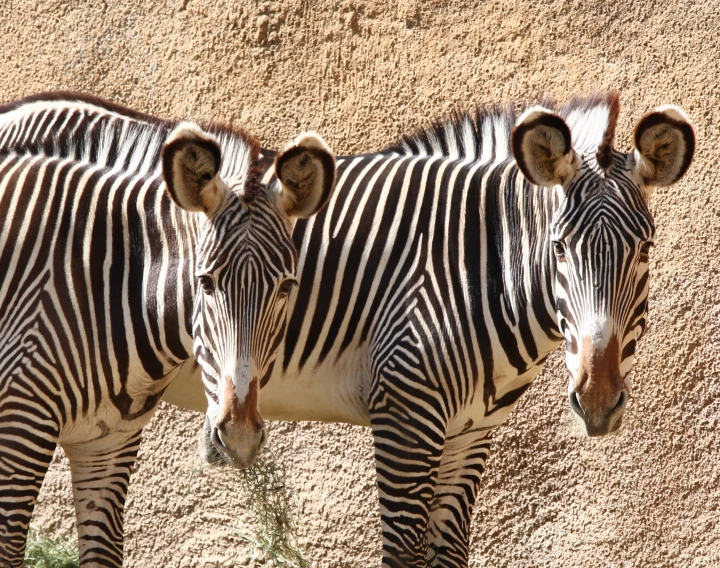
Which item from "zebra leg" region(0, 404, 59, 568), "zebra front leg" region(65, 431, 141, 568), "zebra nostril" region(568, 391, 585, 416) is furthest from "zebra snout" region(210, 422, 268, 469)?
"zebra nostril" region(568, 391, 585, 416)

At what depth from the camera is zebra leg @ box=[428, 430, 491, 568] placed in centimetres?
518

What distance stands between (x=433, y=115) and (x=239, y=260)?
345cm

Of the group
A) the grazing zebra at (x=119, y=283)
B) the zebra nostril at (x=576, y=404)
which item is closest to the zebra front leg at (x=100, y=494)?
the grazing zebra at (x=119, y=283)

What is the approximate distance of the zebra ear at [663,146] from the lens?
4395 mm

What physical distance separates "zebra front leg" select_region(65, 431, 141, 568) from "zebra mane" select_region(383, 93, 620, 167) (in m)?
2.28

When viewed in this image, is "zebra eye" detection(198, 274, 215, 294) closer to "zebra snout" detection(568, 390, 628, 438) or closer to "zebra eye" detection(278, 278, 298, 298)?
"zebra eye" detection(278, 278, 298, 298)

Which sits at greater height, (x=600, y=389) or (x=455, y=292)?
(x=455, y=292)

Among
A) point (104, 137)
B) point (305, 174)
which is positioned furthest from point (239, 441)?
point (104, 137)

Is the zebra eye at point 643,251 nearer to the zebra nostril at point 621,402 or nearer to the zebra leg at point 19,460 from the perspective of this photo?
the zebra nostril at point 621,402

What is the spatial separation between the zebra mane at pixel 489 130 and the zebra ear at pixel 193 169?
1.64 m

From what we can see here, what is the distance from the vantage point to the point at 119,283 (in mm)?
4605

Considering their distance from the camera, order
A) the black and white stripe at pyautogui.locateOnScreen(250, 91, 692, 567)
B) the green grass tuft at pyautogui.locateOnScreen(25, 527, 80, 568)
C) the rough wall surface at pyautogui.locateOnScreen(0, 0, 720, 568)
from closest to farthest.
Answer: the black and white stripe at pyautogui.locateOnScreen(250, 91, 692, 567), the rough wall surface at pyautogui.locateOnScreen(0, 0, 720, 568), the green grass tuft at pyautogui.locateOnScreen(25, 527, 80, 568)

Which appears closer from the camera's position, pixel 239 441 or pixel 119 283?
pixel 239 441

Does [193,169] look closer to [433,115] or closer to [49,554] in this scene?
[433,115]
